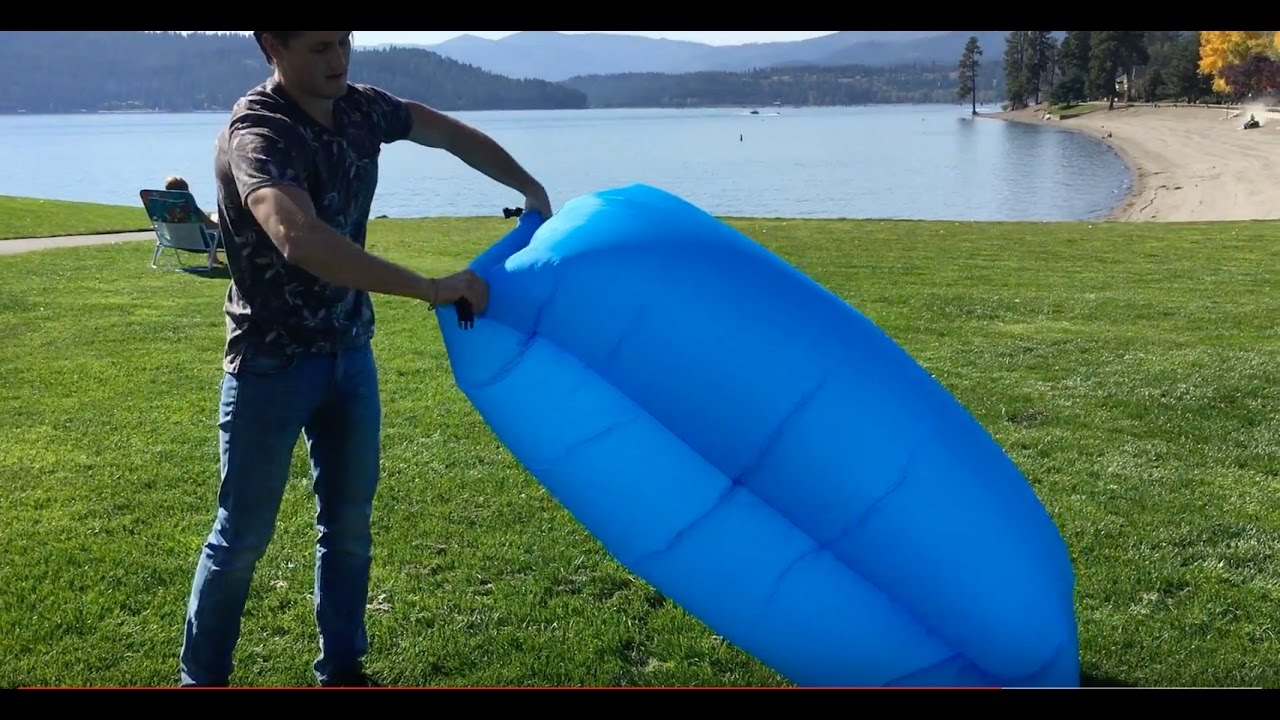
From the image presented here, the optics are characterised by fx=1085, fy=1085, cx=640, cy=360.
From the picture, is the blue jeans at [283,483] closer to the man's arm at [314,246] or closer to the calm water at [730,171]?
the man's arm at [314,246]

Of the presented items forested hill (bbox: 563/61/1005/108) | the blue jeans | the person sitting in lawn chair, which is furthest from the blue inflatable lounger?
forested hill (bbox: 563/61/1005/108)

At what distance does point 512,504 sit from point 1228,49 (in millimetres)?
56940

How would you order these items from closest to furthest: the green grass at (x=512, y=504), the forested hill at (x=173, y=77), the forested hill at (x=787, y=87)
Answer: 1. the green grass at (x=512, y=504)
2. the forested hill at (x=173, y=77)
3. the forested hill at (x=787, y=87)

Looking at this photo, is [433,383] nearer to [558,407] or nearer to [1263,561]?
[558,407]

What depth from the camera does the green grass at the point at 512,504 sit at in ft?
11.5

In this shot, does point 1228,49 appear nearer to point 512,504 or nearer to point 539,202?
point 512,504

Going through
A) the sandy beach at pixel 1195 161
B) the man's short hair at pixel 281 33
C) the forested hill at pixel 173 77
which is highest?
the forested hill at pixel 173 77

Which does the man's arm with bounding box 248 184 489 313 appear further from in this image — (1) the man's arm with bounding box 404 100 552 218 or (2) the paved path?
(2) the paved path

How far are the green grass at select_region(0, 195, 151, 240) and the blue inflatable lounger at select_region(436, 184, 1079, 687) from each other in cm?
1466

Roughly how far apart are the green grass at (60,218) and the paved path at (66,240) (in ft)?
1.49

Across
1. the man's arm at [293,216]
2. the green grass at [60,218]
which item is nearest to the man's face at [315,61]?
the man's arm at [293,216]

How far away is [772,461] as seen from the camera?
2730 millimetres

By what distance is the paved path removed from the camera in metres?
13.5
